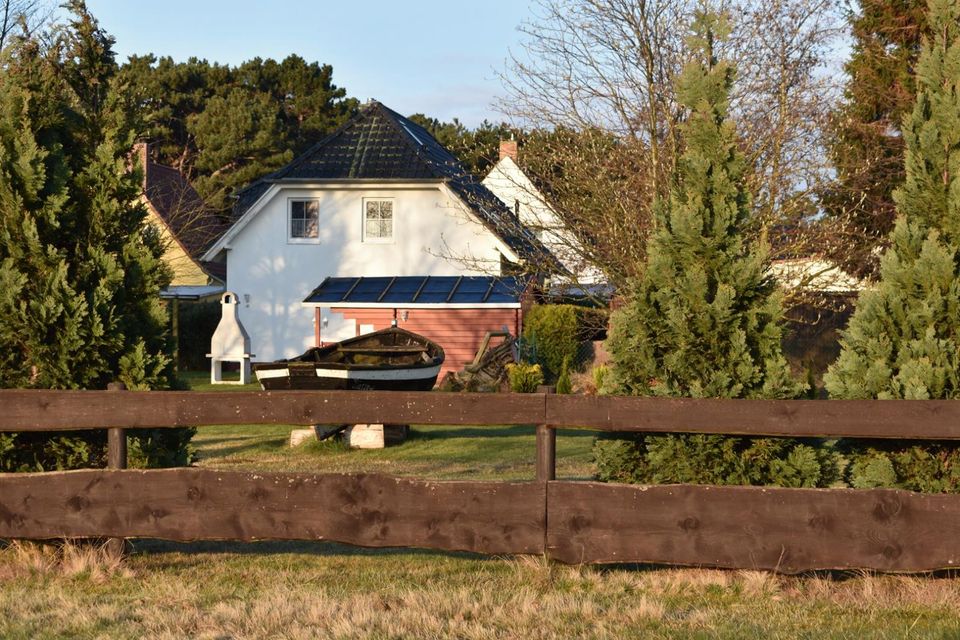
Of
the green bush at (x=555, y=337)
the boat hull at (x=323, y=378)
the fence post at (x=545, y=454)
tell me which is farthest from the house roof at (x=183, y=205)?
the fence post at (x=545, y=454)

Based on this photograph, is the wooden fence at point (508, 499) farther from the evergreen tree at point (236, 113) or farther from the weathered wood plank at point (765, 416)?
the evergreen tree at point (236, 113)

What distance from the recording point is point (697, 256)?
750cm

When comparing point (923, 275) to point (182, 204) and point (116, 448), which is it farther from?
point (182, 204)

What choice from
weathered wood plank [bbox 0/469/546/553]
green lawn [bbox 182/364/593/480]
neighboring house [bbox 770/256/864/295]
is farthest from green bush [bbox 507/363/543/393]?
weathered wood plank [bbox 0/469/546/553]

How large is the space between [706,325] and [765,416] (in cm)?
94

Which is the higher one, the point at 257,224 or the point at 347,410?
the point at 257,224

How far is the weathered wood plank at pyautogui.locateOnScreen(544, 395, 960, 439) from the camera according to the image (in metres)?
6.53

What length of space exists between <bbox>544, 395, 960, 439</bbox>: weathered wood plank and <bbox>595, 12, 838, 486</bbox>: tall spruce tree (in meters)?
0.51

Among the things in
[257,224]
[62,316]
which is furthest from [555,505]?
[257,224]

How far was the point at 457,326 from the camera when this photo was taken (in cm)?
3139

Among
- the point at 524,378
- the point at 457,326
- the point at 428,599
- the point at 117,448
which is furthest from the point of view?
the point at 457,326

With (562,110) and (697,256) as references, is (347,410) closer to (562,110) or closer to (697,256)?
(697,256)

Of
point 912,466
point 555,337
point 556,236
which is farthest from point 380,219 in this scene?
point 912,466

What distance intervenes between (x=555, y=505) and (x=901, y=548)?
2.12 metres
